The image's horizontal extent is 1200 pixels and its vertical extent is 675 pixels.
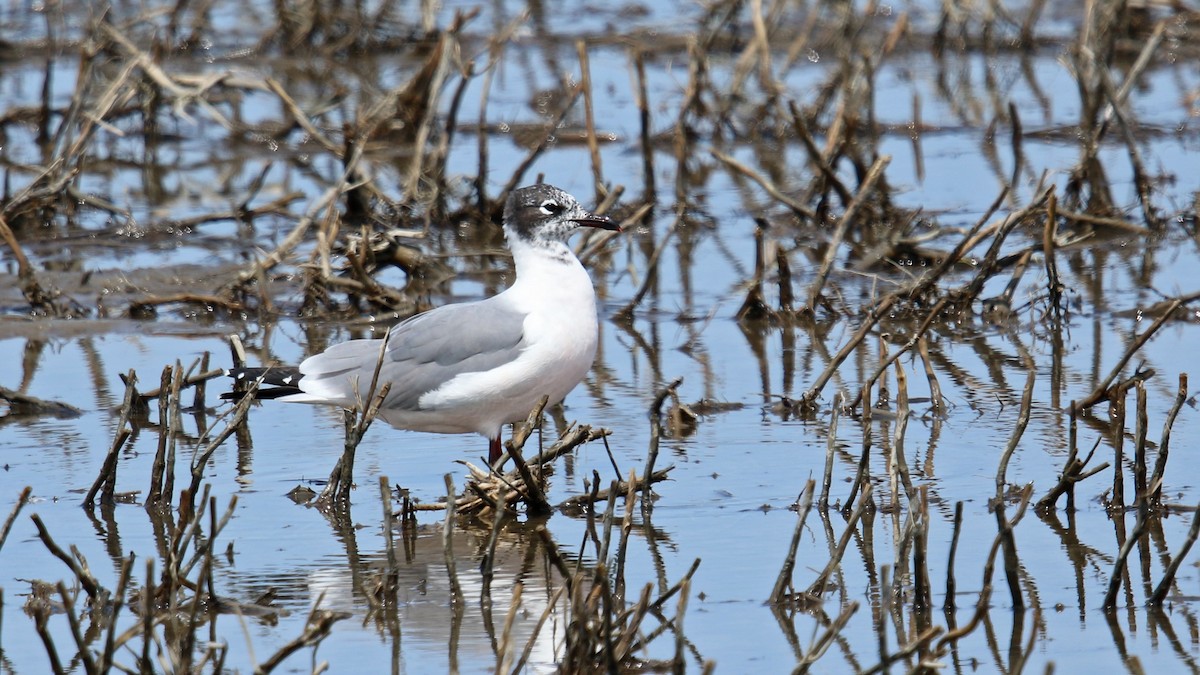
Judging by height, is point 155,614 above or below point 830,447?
below

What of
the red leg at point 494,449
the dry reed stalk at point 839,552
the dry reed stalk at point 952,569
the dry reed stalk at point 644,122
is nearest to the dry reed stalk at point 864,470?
the dry reed stalk at point 839,552

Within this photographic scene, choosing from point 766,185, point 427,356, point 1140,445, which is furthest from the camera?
point 766,185

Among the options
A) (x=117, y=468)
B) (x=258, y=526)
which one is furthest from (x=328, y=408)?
(x=258, y=526)

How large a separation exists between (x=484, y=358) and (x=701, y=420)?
1.16 metres

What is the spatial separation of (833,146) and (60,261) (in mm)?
4389

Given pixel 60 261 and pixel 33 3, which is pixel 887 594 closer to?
pixel 60 261

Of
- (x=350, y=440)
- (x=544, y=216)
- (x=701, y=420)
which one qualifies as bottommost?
(x=701, y=420)

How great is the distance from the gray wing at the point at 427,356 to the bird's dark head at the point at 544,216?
0.35 m

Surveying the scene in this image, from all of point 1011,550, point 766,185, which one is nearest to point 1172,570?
point 1011,550

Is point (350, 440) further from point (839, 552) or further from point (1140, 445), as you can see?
point (1140, 445)

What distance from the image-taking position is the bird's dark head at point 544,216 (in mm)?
6711

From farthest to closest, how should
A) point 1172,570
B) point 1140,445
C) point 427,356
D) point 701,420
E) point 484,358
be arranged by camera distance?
point 701,420, point 427,356, point 484,358, point 1140,445, point 1172,570

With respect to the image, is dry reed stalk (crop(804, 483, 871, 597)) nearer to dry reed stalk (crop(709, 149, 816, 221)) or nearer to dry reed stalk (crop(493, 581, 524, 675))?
dry reed stalk (crop(493, 581, 524, 675))

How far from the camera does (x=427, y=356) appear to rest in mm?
6445
